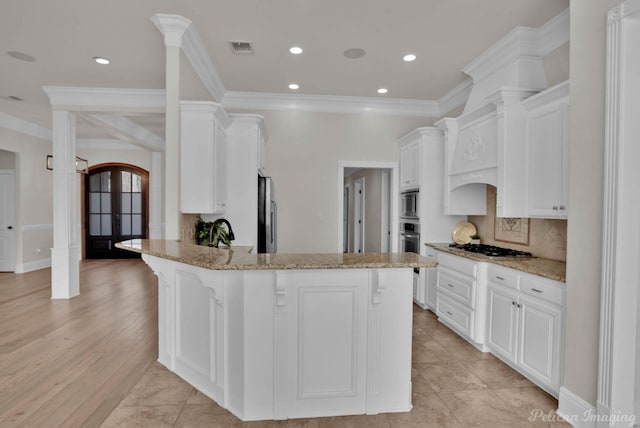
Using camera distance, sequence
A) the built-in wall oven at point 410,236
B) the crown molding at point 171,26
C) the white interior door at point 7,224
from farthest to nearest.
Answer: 1. the white interior door at point 7,224
2. the built-in wall oven at point 410,236
3. the crown molding at point 171,26

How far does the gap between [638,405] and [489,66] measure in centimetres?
312

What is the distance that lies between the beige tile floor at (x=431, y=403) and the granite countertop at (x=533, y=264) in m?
0.85

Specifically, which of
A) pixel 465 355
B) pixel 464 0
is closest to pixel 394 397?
pixel 465 355

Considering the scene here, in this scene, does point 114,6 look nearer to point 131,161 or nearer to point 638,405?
point 638,405

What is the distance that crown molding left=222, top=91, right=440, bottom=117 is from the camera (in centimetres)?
496

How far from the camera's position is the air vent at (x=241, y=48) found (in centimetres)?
347

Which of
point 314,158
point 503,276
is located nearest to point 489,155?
point 503,276

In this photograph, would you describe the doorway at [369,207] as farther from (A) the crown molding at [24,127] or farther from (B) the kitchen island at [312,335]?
(A) the crown molding at [24,127]

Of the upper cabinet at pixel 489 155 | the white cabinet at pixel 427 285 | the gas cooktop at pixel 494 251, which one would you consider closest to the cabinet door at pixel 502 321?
the gas cooktop at pixel 494 251

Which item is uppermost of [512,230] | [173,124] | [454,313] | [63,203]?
[173,124]

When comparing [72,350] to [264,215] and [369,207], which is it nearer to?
[264,215]

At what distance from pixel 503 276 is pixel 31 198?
8.13 meters

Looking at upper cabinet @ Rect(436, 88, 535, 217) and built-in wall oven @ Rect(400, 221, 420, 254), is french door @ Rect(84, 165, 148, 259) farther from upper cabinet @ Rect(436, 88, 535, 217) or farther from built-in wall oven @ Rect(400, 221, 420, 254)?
upper cabinet @ Rect(436, 88, 535, 217)

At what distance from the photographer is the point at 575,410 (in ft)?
6.95
